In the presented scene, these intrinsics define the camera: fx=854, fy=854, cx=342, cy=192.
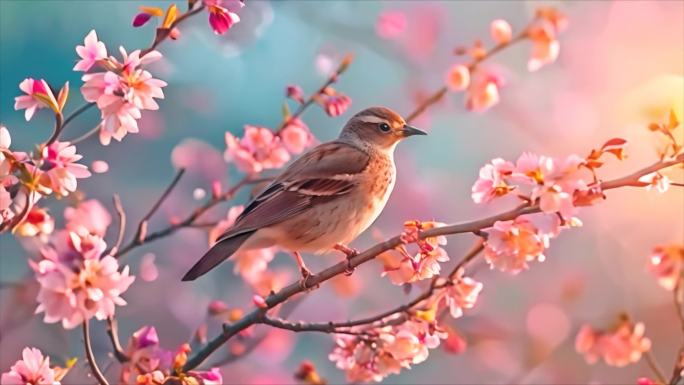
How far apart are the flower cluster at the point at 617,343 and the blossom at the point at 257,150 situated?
82 centimetres

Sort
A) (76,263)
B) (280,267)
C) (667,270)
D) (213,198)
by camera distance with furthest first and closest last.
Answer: (280,267)
(213,198)
(667,270)
(76,263)

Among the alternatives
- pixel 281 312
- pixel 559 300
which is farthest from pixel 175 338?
pixel 559 300

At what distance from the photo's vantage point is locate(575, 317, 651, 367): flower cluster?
1925mm

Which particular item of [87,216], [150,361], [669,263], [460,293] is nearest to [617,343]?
[669,263]

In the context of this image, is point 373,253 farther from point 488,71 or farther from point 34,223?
point 488,71

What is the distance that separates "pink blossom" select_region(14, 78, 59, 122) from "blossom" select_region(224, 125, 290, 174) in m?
0.71

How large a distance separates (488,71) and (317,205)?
22.5 inches

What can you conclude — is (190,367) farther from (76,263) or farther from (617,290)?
(617,290)

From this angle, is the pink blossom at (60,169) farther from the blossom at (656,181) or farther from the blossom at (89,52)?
the blossom at (656,181)

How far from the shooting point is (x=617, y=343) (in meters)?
1.95

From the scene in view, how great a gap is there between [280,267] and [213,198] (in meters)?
0.50

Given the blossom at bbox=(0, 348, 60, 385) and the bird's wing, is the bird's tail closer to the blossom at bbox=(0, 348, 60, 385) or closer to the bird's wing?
the bird's wing

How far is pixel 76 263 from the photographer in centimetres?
113

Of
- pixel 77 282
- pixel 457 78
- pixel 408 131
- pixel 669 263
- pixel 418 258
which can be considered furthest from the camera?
pixel 408 131
